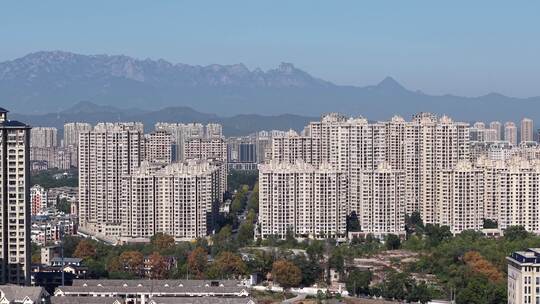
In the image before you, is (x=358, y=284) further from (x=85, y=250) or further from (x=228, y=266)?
(x=85, y=250)

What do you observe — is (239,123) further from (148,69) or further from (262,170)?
(262,170)

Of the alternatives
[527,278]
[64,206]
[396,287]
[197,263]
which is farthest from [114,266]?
[64,206]

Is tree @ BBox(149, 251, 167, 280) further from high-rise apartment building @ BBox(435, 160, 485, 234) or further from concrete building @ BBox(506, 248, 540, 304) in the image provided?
high-rise apartment building @ BBox(435, 160, 485, 234)

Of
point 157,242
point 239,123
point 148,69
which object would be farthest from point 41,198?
point 148,69

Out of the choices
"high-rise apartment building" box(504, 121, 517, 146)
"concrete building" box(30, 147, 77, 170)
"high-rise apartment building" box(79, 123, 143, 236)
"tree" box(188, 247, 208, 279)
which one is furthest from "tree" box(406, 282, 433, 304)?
Answer: "high-rise apartment building" box(504, 121, 517, 146)

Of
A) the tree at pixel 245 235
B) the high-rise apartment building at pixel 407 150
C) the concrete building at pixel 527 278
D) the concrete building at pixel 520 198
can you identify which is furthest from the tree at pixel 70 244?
the concrete building at pixel 527 278

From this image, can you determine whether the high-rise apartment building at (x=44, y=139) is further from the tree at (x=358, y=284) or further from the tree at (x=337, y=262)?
the tree at (x=358, y=284)
